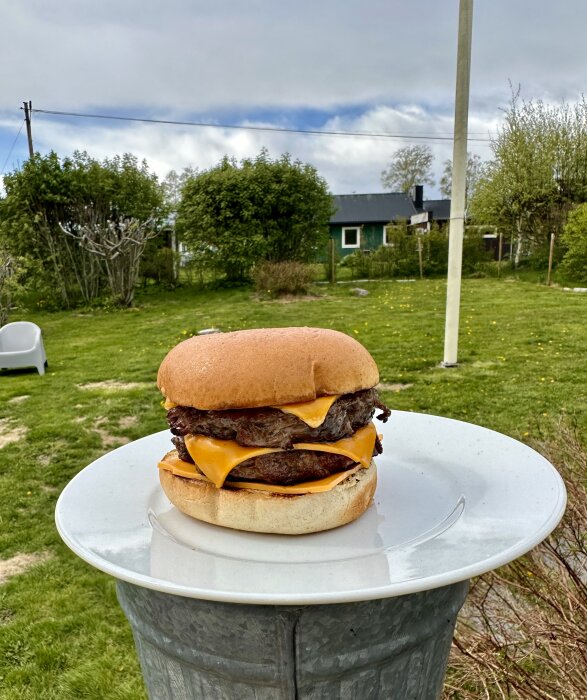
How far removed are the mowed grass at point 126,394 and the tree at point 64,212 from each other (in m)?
1.62

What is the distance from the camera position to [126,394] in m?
7.40

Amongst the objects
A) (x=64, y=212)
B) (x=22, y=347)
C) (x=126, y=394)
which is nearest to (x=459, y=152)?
(x=126, y=394)

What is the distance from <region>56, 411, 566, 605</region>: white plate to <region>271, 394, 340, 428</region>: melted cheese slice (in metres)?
0.34

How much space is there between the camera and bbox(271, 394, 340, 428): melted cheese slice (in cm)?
169

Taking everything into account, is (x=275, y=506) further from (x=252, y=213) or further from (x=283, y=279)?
(x=252, y=213)

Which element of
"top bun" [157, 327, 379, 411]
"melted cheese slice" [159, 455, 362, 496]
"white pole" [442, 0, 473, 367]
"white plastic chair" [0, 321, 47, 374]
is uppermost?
"white pole" [442, 0, 473, 367]

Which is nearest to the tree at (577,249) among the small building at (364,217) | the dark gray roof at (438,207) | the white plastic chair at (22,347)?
the white plastic chair at (22,347)

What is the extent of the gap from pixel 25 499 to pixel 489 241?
27.3 meters

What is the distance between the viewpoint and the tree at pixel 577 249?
17.0m

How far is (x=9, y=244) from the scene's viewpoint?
16.4 m

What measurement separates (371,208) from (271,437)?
3725 centimetres

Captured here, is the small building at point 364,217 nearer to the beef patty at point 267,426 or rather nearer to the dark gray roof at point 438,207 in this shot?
the dark gray roof at point 438,207

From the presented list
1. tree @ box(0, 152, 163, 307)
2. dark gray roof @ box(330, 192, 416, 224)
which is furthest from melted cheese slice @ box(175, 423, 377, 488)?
dark gray roof @ box(330, 192, 416, 224)

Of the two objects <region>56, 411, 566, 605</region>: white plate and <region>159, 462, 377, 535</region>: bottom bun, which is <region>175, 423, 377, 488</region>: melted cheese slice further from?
<region>56, 411, 566, 605</region>: white plate
